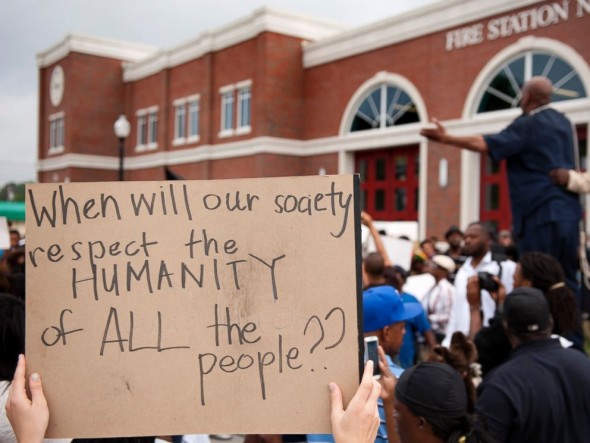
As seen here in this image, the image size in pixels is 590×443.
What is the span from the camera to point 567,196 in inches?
174

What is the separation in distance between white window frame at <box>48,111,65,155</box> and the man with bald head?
33006 mm

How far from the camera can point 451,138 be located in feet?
13.6

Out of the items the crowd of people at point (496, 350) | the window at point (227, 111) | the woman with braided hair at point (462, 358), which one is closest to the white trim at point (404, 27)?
the window at point (227, 111)

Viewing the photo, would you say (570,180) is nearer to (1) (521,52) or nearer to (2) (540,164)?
(2) (540,164)

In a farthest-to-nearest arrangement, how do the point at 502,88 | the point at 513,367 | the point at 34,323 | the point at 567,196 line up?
the point at 502,88, the point at 567,196, the point at 513,367, the point at 34,323

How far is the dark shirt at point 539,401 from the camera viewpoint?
2.65 meters

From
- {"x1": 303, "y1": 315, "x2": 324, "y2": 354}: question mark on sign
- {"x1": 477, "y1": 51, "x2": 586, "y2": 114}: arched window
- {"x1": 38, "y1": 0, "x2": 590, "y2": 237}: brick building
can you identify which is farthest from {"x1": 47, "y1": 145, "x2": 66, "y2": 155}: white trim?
{"x1": 303, "y1": 315, "x2": 324, "y2": 354}: question mark on sign

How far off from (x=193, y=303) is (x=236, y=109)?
80.8 feet

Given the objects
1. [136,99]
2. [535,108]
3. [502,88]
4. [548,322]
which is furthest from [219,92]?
[548,322]

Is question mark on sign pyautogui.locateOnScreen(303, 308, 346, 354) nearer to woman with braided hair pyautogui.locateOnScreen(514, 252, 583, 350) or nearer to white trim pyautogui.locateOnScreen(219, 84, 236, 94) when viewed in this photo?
woman with braided hair pyautogui.locateOnScreen(514, 252, 583, 350)

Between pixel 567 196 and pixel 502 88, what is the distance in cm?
1412

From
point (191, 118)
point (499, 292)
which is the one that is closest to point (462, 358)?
point (499, 292)

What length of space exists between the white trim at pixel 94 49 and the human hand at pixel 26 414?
1335 inches

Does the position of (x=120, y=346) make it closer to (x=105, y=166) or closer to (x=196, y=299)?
(x=196, y=299)
